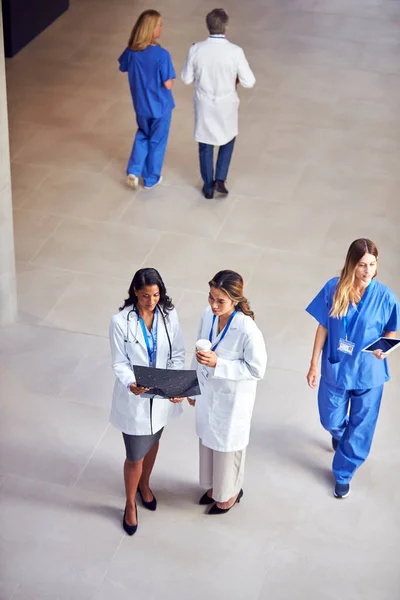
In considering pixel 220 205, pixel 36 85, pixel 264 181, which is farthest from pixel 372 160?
pixel 36 85

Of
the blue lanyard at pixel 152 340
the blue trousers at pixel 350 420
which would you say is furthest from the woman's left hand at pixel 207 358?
the blue trousers at pixel 350 420

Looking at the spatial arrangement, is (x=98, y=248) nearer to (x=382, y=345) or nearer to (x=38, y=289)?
(x=38, y=289)

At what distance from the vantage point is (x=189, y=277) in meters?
6.99

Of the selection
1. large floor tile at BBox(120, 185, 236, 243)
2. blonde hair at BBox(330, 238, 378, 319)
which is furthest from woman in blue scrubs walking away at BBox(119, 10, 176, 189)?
blonde hair at BBox(330, 238, 378, 319)

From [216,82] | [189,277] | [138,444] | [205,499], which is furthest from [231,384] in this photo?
[216,82]

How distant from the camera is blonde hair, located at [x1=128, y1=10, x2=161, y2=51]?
737 cm

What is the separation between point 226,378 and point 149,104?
3.90 meters

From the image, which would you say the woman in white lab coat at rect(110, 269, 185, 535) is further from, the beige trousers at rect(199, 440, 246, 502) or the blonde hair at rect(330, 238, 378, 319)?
the blonde hair at rect(330, 238, 378, 319)

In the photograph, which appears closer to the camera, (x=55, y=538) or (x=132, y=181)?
(x=55, y=538)

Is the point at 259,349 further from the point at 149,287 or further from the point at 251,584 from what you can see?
the point at 251,584

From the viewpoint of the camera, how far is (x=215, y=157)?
868 centimetres

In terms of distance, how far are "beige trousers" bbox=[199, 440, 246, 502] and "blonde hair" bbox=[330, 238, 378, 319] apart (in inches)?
34.5

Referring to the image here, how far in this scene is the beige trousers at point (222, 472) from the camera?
4812 millimetres

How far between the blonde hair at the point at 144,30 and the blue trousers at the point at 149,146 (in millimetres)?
616
